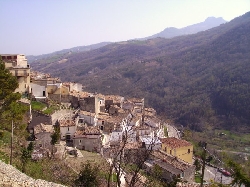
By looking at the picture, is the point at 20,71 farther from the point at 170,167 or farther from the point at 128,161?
the point at 128,161

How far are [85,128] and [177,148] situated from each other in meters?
9.24

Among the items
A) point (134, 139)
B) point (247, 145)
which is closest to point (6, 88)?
point (134, 139)

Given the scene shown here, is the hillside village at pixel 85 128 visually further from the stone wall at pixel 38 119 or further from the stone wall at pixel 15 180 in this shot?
the stone wall at pixel 15 180

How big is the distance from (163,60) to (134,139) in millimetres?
109633

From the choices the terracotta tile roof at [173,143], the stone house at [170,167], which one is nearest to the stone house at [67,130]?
the stone house at [170,167]

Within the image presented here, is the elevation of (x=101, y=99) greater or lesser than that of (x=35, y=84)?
lesser

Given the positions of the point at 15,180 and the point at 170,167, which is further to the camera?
the point at 170,167

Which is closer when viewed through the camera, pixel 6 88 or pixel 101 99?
pixel 6 88

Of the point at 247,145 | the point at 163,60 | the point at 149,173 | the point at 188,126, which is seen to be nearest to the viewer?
the point at 149,173

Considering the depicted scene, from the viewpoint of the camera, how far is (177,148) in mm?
28406

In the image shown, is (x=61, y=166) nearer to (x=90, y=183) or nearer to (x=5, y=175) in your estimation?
(x=90, y=183)

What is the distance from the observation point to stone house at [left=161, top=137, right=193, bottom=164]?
28047mm

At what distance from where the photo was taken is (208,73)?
10150cm

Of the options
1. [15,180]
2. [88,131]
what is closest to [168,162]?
[88,131]
